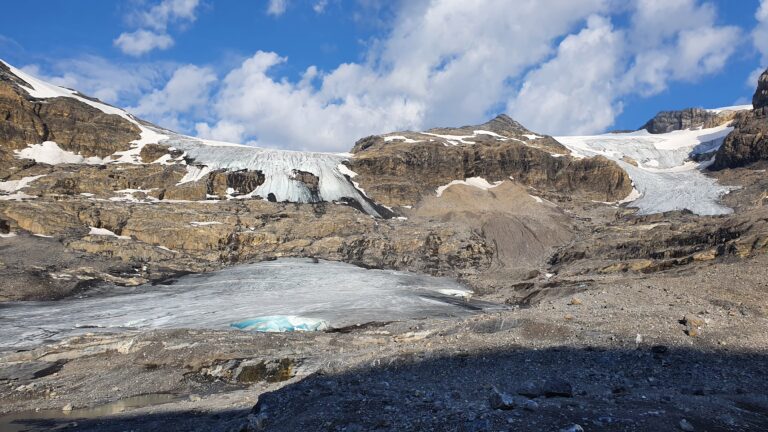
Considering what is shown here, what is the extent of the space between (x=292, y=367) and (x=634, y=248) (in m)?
36.8

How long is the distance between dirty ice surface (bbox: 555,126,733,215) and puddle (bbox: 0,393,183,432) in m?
66.0

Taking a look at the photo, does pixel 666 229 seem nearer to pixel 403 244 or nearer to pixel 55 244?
pixel 403 244

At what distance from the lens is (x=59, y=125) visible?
7206 cm

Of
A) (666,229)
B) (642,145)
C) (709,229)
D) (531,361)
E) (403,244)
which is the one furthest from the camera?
(642,145)

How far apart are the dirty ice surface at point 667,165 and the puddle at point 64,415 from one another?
66031 mm

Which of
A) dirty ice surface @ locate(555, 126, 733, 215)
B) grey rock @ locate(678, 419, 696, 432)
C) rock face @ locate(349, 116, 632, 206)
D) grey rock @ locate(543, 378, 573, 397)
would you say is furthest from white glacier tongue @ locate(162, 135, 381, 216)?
grey rock @ locate(678, 419, 696, 432)

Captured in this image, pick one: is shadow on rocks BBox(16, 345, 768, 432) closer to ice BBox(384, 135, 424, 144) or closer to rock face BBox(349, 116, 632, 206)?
rock face BBox(349, 116, 632, 206)

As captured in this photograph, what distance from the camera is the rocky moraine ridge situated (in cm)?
1118

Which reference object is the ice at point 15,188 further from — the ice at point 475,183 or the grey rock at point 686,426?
the grey rock at point 686,426

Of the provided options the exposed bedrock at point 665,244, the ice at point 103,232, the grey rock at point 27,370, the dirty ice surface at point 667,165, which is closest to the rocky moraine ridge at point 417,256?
the grey rock at point 27,370

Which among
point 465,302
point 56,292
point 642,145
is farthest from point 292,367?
point 642,145

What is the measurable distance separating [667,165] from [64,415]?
114 metres

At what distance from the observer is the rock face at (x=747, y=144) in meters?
77.9

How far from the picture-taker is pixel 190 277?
45.7 m
